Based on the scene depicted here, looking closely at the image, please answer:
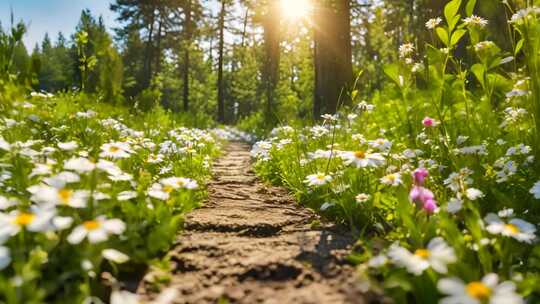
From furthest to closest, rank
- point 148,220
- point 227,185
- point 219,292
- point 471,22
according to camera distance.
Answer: point 227,185
point 471,22
point 148,220
point 219,292

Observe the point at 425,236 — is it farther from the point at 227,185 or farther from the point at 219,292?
the point at 227,185

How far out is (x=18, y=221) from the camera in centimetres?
141

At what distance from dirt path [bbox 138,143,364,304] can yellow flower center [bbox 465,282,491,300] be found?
0.38 metres

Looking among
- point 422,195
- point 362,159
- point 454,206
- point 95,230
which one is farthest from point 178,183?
point 454,206

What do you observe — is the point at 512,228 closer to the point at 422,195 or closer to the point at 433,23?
the point at 422,195

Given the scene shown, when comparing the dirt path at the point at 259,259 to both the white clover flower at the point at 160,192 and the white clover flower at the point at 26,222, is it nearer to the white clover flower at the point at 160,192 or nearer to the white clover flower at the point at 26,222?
the white clover flower at the point at 160,192

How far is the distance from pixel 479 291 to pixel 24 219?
4.65 ft

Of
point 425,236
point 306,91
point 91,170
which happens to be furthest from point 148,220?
point 306,91

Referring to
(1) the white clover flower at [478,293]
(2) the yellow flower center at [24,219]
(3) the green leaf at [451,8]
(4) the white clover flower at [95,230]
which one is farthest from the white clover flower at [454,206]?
(2) the yellow flower center at [24,219]

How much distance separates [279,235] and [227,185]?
1.56 metres

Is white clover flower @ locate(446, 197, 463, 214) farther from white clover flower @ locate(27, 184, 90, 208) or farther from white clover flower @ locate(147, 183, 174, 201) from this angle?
white clover flower @ locate(27, 184, 90, 208)

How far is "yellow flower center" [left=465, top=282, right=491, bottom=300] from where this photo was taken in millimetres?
1113

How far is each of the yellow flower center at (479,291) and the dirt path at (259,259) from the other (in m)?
0.38

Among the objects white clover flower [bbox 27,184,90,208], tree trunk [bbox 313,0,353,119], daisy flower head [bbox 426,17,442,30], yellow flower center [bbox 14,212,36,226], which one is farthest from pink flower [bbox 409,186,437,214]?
tree trunk [bbox 313,0,353,119]
